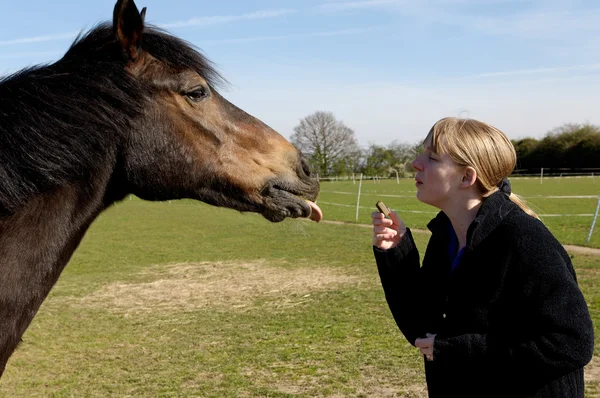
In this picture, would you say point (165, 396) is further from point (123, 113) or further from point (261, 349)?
point (123, 113)

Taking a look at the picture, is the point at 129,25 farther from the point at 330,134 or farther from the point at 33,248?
the point at 330,134

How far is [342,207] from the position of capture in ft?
88.1

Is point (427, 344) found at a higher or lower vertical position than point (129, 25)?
lower

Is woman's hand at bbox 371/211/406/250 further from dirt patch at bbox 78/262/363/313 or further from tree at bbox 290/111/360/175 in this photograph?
tree at bbox 290/111/360/175

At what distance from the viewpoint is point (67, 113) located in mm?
2104

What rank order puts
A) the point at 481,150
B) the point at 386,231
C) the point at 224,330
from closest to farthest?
the point at 481,150, the point at 386,231, the point at 224,330

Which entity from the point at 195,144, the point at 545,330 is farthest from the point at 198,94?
the point at 545,330

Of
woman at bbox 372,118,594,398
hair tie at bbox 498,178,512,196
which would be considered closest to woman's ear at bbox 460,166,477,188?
woman at bbox 372,118,594,398

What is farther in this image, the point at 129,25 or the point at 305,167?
the point at 305,167

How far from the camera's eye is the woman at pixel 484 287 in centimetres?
180

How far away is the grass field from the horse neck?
4.23 ft

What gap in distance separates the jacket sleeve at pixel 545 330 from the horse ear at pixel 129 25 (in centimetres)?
170

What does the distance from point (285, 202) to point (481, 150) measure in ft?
3.01

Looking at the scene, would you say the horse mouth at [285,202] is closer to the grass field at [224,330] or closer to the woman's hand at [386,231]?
the woman's hand at [386,231]
